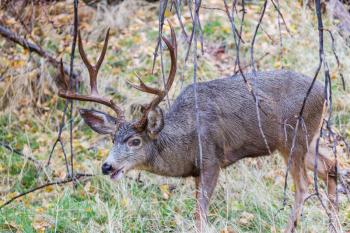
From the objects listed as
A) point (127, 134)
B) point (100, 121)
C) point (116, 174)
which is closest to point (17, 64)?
point (100, 121)

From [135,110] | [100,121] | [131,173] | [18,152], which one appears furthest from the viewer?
[135,110]

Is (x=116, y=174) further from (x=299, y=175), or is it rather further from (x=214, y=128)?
(x=299, y=175)

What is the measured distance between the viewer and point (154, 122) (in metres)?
5.92

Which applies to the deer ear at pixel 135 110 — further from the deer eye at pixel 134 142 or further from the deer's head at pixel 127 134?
the deer eye at pixel 134 142

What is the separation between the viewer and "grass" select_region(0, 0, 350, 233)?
19.8 ft

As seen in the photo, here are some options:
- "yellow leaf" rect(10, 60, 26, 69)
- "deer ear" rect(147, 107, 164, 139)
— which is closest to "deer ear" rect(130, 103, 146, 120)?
"yellow leaf" rect(10, 60, 26, 69)

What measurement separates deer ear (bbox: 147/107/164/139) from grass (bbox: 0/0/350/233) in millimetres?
741

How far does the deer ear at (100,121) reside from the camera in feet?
20.3

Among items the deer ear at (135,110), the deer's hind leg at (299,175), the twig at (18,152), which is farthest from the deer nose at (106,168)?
the deer ear at (135,110)

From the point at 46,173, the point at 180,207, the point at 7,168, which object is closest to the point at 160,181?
the point at 180,207

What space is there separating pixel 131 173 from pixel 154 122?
152 centimetres

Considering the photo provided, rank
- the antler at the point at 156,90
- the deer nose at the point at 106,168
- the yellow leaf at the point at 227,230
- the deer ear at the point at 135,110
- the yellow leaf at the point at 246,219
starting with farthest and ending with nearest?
the deer ear at the point at 135,110 → the yellow leaf at the point at 246,219 → the deer nose at the point at 106,168 → the yellow leaf at the point at 227,230 → the antler at the point at 156,90

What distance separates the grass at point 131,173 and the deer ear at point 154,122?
0.74m

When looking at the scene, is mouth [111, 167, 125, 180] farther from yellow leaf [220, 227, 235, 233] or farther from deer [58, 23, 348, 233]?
yellow leaf [220, 227, 235, 233]
